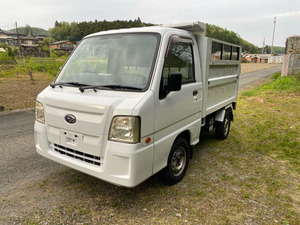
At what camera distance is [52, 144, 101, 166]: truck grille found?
2525 mm

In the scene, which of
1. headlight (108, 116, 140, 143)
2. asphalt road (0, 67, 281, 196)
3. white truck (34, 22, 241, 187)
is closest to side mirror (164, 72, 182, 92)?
white truck (34, 22, 241, 187)

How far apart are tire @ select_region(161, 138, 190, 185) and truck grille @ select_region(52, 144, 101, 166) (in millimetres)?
1026

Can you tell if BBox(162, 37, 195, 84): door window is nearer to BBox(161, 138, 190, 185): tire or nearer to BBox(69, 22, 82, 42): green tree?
BBox(161, 138, 190, 185): tire

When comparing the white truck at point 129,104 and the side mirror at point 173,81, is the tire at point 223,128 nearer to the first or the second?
the white truck at point 129,104

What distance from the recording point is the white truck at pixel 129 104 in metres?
2.37

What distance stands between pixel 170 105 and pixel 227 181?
1.64 meters

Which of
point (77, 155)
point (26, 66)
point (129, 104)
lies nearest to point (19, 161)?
point (77, 155)

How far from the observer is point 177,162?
11.1ft

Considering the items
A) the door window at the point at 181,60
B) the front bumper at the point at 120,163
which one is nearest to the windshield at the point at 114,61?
the door window at the point at 181,60

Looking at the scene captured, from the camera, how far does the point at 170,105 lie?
9.39 ft

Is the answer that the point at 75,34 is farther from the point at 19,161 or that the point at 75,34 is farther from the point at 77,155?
the point at 77,155

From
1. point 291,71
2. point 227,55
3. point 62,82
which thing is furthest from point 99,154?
point 291,71

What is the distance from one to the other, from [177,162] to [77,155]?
150cm

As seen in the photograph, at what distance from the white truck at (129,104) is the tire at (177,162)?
0.01m
